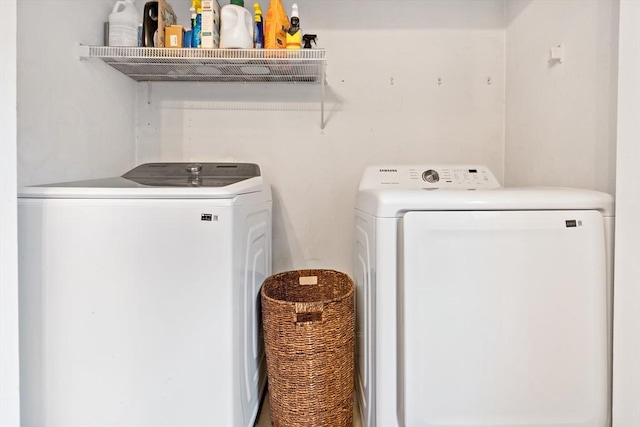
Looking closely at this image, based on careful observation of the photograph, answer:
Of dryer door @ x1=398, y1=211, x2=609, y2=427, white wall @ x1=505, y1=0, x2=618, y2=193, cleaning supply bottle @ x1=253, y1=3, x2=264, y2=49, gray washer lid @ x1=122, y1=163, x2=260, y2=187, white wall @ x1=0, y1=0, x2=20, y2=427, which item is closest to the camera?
white wall @ x1=0, y1=0, x2=20, y2=427

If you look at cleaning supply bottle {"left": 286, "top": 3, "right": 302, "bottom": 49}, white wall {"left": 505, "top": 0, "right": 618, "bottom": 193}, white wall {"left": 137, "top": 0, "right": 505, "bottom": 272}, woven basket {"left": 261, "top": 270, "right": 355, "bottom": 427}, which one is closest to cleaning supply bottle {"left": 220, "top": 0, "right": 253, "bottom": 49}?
cleaning supply bottle {"left": 286, "top": 3, "right": 302, "bottom": 49}

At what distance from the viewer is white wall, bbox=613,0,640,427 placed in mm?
1002

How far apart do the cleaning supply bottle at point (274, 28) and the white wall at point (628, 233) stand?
4.13 ft

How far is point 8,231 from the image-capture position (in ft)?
3.19

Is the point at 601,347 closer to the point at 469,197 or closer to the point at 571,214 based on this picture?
the point at 571,214

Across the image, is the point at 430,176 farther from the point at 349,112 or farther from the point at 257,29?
the point at 257,29

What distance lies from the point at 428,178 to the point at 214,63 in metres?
1.16

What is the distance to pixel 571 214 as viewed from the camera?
108 centimetres

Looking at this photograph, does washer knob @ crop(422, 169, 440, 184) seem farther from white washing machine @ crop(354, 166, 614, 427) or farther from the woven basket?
the woven basket

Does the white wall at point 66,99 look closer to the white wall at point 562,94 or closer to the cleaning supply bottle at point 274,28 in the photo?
the cleaning supply bottle at point 274,28

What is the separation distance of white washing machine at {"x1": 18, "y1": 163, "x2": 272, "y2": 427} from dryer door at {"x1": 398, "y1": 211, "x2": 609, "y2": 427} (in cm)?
58

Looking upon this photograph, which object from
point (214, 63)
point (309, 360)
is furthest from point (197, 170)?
point (309, 360)

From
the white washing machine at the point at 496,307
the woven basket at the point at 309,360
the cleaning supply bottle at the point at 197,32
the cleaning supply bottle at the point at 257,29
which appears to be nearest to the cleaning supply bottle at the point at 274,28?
the cleaning supply bottle at the point at 257,29

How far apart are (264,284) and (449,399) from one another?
2.80 feet
